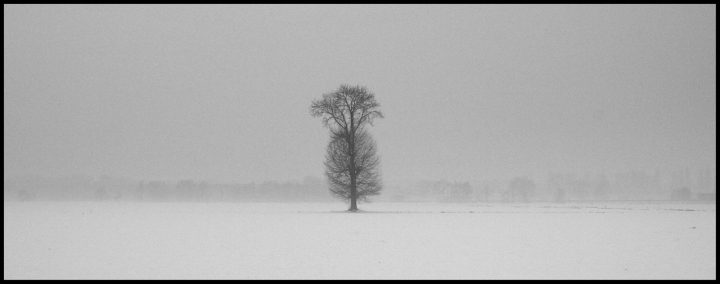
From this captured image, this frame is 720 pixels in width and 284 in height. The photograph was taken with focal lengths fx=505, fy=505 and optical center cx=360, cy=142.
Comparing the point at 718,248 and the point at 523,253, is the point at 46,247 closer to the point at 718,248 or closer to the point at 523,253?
the point at 523,253

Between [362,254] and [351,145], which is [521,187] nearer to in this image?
[351,145]

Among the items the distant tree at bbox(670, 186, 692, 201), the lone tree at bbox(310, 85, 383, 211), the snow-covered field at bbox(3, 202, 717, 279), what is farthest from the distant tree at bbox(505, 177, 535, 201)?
the snow-covered field at bbox(3, 202, 717, 279)

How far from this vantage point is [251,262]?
16797 millimetres

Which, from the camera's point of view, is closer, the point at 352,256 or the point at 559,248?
the point at 352,256

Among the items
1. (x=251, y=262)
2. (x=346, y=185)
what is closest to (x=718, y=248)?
(x=251, y=262)

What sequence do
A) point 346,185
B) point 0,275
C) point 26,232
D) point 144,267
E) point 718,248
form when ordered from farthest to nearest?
1. point 346,185
2. point 26,232
3. point 718,248
4. point 144,267
5. point 0,275

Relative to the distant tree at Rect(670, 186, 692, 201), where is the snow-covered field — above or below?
above

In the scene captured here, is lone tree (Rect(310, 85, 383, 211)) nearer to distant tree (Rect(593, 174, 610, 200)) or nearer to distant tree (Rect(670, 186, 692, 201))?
distant tree (Rect(670, 186, 692, 201))

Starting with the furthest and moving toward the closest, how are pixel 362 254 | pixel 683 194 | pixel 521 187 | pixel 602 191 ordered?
pixel 602 191 → pixel 521 187 → pixel 683 194 → pixel 362 254

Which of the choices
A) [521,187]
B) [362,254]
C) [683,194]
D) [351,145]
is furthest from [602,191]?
[362,254]

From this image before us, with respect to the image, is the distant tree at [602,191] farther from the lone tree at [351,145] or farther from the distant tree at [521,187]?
the lone tree at [351,145]

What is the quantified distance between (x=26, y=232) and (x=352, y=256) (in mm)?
18267

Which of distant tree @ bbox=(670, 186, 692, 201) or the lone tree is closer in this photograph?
the lone tree
